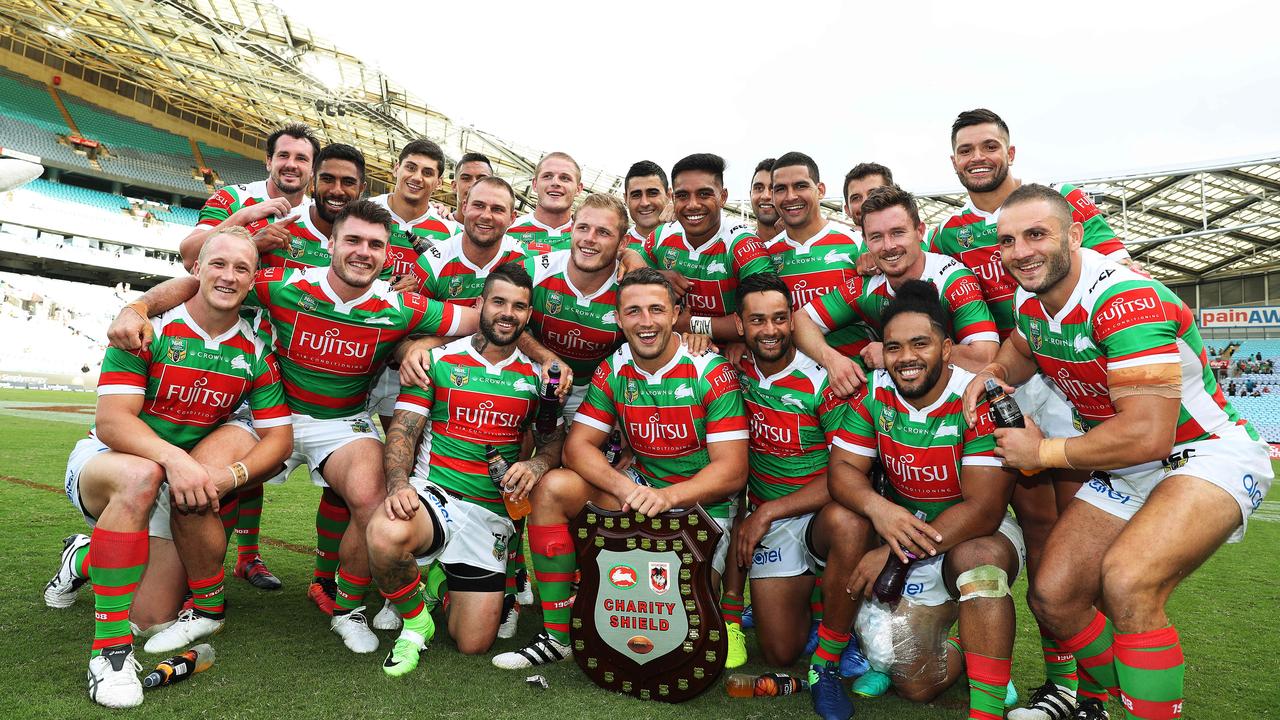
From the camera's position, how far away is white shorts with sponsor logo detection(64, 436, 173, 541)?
3.91 meters

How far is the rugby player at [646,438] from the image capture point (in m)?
3.97

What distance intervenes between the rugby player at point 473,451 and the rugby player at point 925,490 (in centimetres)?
173

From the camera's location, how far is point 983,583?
3.20 m

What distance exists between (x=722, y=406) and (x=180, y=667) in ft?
9.08

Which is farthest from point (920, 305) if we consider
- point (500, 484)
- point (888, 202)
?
point (500, 484)

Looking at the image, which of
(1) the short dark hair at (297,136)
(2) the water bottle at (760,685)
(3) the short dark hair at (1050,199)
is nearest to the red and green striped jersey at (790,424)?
(2) the water bottle at (760,685)

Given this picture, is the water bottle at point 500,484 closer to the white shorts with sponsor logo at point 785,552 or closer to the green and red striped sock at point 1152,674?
the white shorts with sponsor logo at point 785,552

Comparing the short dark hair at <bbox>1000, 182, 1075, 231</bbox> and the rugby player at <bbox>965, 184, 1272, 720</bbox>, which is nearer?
the rugby player at <bbox>965, 184, 1272, 720</bbox>

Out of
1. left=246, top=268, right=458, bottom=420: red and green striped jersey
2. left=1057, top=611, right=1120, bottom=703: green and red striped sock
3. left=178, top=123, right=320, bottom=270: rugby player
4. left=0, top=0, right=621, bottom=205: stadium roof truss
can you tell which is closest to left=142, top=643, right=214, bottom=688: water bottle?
left=246, top=268, right=458, bottom=420: red and green striped jersey

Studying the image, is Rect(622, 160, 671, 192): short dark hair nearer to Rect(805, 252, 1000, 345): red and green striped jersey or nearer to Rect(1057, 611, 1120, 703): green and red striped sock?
Rect(805, 252, 1000, 345): red and green striped jersey

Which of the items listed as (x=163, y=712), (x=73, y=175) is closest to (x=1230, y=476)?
(x=163, y=712)

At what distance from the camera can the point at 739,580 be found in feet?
14.1

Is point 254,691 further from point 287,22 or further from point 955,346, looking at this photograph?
point 287,22

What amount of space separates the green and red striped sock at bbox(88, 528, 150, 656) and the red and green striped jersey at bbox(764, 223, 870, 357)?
3.61m
